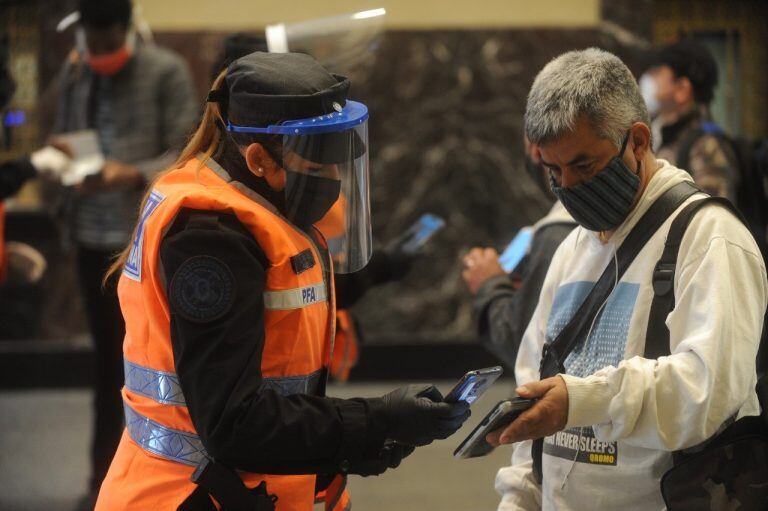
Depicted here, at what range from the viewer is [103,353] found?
4.86 metres

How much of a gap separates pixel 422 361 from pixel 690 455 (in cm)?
494

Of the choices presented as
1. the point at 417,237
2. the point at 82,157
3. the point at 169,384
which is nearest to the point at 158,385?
the point at 169,384

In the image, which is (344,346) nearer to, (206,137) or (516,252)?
(516,252)

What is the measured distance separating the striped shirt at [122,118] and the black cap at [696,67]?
2.05 m

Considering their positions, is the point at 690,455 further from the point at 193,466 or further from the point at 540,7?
the point at 540,7

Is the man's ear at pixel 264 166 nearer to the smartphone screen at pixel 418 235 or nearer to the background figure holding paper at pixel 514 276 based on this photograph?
the background figure holding paper at pixel 514 276

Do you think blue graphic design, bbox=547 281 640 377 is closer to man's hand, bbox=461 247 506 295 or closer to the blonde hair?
the blonde hair

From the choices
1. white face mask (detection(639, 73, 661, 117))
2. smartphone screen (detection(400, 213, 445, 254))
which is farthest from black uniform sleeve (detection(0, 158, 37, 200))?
white face mask (detection(639, 73, 661, 117))

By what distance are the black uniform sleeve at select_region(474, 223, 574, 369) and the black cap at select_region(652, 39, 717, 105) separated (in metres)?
1.68

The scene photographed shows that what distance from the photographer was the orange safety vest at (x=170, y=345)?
204cm

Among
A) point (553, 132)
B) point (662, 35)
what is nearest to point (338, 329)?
point (553, 132)

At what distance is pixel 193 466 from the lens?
2.07m

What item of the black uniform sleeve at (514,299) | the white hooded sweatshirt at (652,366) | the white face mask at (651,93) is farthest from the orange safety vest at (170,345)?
the white face mask at (651,93)

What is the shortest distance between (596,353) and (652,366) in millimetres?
261
